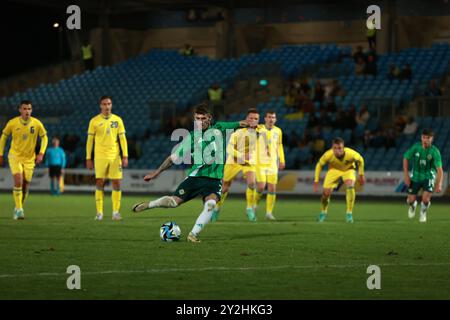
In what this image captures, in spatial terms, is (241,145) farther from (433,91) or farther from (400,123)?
(433,91)

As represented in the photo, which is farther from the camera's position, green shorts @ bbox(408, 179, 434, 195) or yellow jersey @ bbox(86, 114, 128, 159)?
green shorts @ bbox(408, 179, 434, 195)

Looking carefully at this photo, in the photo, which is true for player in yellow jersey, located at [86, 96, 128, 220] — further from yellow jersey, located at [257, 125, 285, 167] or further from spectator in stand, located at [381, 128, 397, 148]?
spectator in stand, located at [381, 128, 397, 148]

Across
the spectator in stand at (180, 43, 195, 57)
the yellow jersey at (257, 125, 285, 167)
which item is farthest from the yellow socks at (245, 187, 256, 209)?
the spectator in stand at (180, 43, 195, 57)

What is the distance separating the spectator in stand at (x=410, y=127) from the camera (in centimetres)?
3466

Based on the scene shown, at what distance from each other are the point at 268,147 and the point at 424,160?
335 centimetres

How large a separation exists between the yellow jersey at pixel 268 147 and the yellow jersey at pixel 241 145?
32cm

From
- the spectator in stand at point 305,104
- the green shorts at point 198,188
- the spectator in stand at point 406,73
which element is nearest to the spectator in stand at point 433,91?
the spectator in stand at point 406,73

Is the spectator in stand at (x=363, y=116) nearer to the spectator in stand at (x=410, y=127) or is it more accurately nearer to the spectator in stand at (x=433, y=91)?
the spectator in stand at (x=410, y=127)

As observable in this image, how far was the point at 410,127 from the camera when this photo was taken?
114ft

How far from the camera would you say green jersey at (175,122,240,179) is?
47.5ft

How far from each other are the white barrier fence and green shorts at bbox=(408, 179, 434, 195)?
774 cm

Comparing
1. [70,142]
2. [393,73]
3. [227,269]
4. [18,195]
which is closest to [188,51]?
[70,142]

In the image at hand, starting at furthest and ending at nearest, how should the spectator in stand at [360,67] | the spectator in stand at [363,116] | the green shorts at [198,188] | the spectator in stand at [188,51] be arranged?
the spectator in stand at [188,51]
the spectator in stand at [360,67]
the spectator in stand at [363,116]
the green shorts at [198,188]

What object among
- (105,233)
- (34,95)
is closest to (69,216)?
(105,233)
